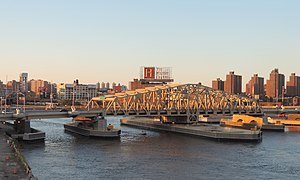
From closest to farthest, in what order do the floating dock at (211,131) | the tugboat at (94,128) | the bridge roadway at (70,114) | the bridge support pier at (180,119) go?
the bridge roadway at (70,114) → the floating dock at (211,131) → the tugboat at (94,128) → the bridge support pier at (180,119)

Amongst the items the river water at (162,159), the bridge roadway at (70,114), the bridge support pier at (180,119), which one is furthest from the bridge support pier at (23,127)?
the bridge support pier at (180,119)

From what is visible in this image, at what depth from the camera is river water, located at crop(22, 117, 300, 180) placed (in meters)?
65.7

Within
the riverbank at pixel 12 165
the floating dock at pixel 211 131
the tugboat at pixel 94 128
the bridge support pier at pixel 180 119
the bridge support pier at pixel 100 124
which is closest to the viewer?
the riverbank at pixel 12 165

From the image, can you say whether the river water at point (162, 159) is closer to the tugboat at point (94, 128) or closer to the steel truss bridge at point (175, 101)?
the tugboat at point (94, 128)

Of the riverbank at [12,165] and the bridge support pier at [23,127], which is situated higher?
the bridge support pier at [23,127]

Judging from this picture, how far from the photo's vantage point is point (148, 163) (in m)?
74.4

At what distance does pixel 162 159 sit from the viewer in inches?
3120

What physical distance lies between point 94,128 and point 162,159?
142 ft

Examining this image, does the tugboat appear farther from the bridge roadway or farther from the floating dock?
the floating dock

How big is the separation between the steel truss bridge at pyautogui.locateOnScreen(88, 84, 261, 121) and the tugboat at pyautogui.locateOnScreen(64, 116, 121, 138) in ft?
32.7

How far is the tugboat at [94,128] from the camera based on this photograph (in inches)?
4486

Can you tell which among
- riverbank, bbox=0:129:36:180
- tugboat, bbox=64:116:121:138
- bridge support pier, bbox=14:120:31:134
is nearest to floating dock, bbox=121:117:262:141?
tugboat, bbox=64:116:121:138

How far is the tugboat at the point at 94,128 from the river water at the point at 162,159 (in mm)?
4311

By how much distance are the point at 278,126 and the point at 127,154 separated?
75.0 m
